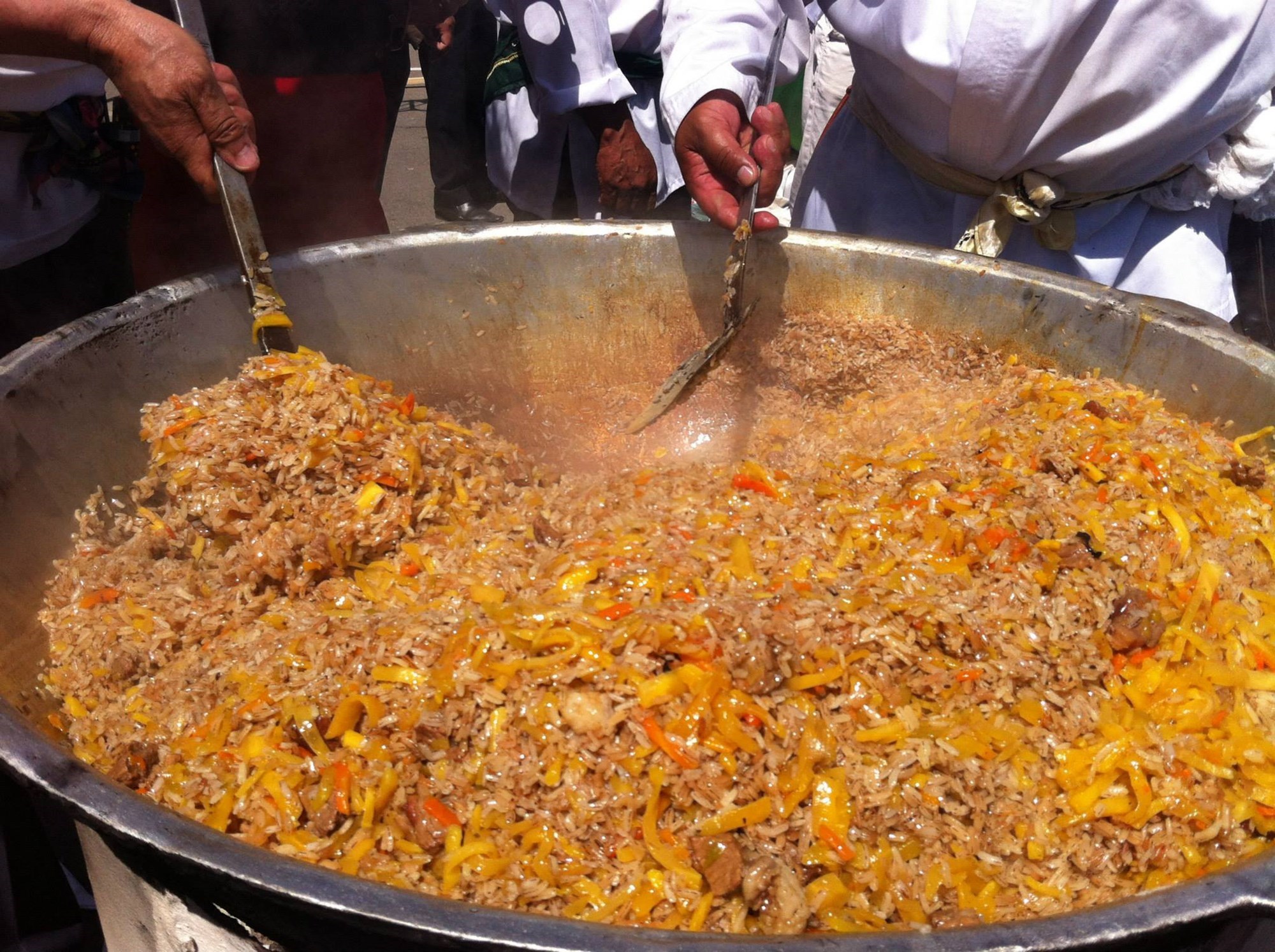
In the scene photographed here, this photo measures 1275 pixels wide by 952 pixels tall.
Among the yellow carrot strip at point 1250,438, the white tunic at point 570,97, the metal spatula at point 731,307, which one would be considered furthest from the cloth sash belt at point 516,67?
the yellow carrot strip at point 1250,438

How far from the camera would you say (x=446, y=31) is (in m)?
7.92

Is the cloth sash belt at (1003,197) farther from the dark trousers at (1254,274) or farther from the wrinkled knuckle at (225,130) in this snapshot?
the wrinkled knuckle at (225,130)

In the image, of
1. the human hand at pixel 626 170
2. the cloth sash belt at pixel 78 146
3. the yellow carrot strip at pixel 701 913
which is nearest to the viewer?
the yellow carrot strip at pixel 701 913

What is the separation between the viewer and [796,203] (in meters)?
4.16

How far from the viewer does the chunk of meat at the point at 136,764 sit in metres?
1.76

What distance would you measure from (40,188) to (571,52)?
2.30 m

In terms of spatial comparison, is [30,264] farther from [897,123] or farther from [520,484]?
[897,123]

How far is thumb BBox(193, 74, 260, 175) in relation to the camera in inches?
96.3

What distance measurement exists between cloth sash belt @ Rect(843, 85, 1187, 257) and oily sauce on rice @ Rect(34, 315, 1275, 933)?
0.84 metres

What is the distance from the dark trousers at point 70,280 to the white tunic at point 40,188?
17cm

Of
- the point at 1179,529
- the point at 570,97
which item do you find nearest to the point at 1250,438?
the point at 1179,529

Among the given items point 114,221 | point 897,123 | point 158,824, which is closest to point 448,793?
point 158,824

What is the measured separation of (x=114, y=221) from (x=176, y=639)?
2.59 metres

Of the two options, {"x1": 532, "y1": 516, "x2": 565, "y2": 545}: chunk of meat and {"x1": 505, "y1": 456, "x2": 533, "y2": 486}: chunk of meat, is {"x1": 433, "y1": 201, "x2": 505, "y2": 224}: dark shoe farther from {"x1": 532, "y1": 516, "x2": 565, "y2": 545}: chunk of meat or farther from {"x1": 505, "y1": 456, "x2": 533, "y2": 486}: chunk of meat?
{"x1": 532, "y1": 516, "x2": 565, "y2": 545}: chunk of meat
